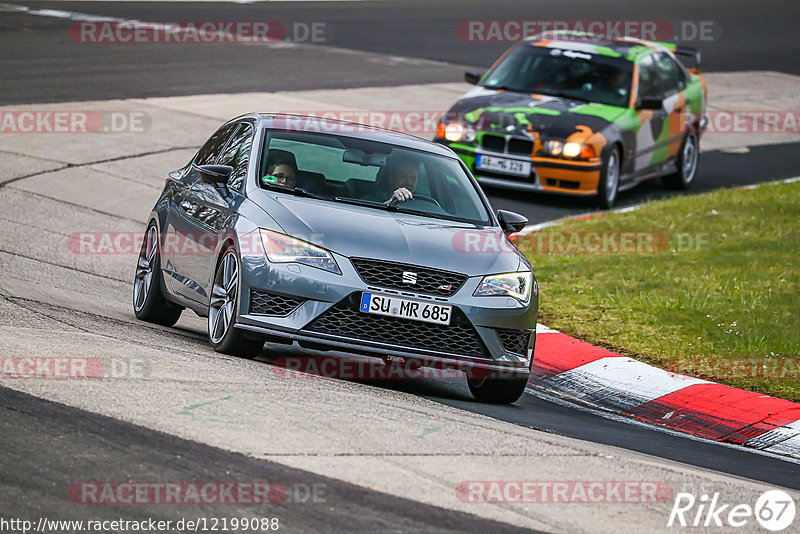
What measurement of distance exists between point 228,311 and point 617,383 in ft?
9.54

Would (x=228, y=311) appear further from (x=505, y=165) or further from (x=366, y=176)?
(x=505, y=165)

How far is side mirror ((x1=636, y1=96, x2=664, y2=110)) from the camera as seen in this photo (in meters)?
16.7

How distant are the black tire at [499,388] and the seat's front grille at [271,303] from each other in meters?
1.34

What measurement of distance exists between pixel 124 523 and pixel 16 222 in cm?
842

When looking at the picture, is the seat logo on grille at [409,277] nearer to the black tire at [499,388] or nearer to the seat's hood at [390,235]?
the seat's hood at [390,235]

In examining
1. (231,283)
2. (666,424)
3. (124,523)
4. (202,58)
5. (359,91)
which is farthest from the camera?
(202,58)

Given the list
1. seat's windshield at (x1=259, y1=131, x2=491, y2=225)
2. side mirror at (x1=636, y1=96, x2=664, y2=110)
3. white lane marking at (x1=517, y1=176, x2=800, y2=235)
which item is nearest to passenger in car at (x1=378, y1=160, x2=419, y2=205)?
seat's windshield at (x1=259, y1=131, x2=491, y2=225)

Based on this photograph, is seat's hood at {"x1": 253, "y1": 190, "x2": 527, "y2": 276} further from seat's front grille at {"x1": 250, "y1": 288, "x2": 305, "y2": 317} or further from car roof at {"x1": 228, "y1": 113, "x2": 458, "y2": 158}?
car roof at {"x1": 228, "y1": 113, "x2": 458, "y2": 158}

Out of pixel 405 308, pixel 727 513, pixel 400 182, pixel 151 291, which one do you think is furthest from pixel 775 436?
pixel 151 291

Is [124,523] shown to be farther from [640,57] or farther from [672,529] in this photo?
[640,57]

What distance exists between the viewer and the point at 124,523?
478 centimetres

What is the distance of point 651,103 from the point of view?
16.7 meters

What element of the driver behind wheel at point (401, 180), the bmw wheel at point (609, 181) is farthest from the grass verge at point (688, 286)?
the driver behind wheel at point (401, 180)

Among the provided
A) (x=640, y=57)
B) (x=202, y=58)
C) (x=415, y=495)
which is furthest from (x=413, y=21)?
(x=415, y=495)
